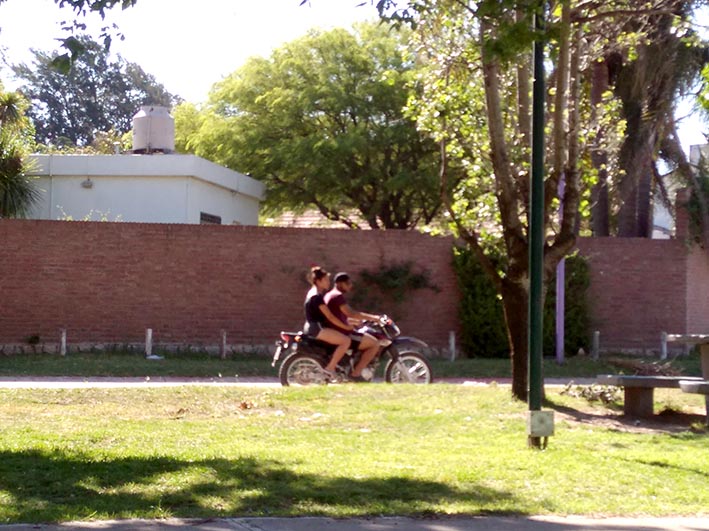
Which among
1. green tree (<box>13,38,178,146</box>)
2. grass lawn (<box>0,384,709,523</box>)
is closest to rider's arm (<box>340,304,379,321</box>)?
grass lawn (<box>0,384,709,523</box>)

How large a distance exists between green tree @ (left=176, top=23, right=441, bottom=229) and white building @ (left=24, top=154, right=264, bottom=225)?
3.53m

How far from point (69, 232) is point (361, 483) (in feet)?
45.3

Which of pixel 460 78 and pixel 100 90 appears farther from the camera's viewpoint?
pixel 100 90

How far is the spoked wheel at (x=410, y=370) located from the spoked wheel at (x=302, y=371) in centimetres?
108

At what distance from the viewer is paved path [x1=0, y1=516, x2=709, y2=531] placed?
23.3 feet

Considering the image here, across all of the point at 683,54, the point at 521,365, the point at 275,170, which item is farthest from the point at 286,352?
the point at 275,170

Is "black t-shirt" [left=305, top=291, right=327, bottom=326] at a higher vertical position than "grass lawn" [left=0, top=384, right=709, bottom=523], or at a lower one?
higher

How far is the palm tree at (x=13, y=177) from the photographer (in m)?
21.8

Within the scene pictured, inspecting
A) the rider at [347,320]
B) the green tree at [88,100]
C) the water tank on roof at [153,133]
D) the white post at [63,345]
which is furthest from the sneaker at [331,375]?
the green tree at [88,100]

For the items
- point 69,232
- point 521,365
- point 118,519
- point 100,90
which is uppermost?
point 100,90

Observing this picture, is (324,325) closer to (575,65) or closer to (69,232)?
(575,65)

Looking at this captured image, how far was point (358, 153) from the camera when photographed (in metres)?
27.7

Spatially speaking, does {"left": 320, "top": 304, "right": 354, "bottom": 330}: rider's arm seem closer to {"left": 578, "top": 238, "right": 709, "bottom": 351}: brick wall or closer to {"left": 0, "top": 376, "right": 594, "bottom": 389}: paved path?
{"left": 0, "top": 376, "right": 594, "bottom": 389}: paved path

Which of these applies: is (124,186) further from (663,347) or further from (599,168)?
(663,347)
